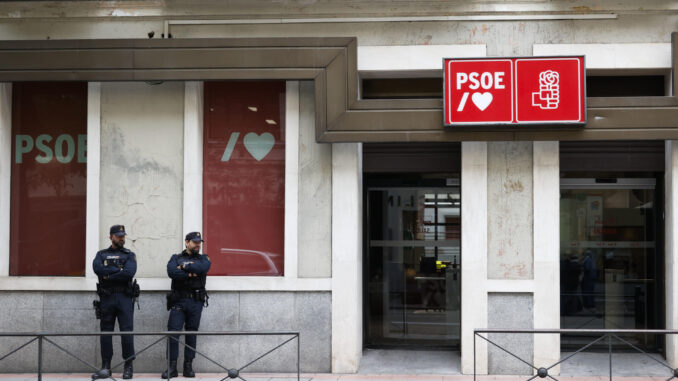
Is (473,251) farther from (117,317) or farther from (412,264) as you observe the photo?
(117,317)

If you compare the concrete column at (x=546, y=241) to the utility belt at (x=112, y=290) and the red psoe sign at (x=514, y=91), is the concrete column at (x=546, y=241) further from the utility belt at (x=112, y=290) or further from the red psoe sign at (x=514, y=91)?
the utility belt at (x=112, y=290)

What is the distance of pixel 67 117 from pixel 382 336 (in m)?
5.71

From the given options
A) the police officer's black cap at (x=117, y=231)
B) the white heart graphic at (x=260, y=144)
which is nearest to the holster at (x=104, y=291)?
the police officer's black cap at (x=117, y=231)

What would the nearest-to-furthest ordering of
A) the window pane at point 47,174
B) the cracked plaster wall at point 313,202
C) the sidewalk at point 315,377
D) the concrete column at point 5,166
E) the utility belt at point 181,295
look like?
the utility belt at point 181,295, the sidewalk at point 315,377, the cracked plaster wall at point 313,202, the concrete column at point 5,166, the window pane at point 47,174

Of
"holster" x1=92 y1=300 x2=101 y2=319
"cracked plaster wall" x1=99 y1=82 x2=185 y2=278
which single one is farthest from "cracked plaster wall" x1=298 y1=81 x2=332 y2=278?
"holster" x1=92 y1=300 x2=101 y2=319

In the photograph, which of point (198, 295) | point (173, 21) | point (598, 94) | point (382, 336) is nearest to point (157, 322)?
Answer: point (198, 295)

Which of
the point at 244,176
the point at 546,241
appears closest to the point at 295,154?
the point at 244,176

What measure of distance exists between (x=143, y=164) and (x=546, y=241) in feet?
18.3

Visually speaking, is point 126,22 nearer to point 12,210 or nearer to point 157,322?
point 12,210

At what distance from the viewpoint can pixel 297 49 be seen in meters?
9.53

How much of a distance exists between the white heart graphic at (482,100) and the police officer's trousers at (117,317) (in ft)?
16.9

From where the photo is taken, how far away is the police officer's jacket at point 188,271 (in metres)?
9.09

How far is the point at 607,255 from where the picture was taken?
422 inches

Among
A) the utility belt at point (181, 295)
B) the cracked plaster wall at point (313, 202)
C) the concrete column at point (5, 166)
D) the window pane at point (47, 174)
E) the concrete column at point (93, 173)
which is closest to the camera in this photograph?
the utility belt at point (181, 295)
